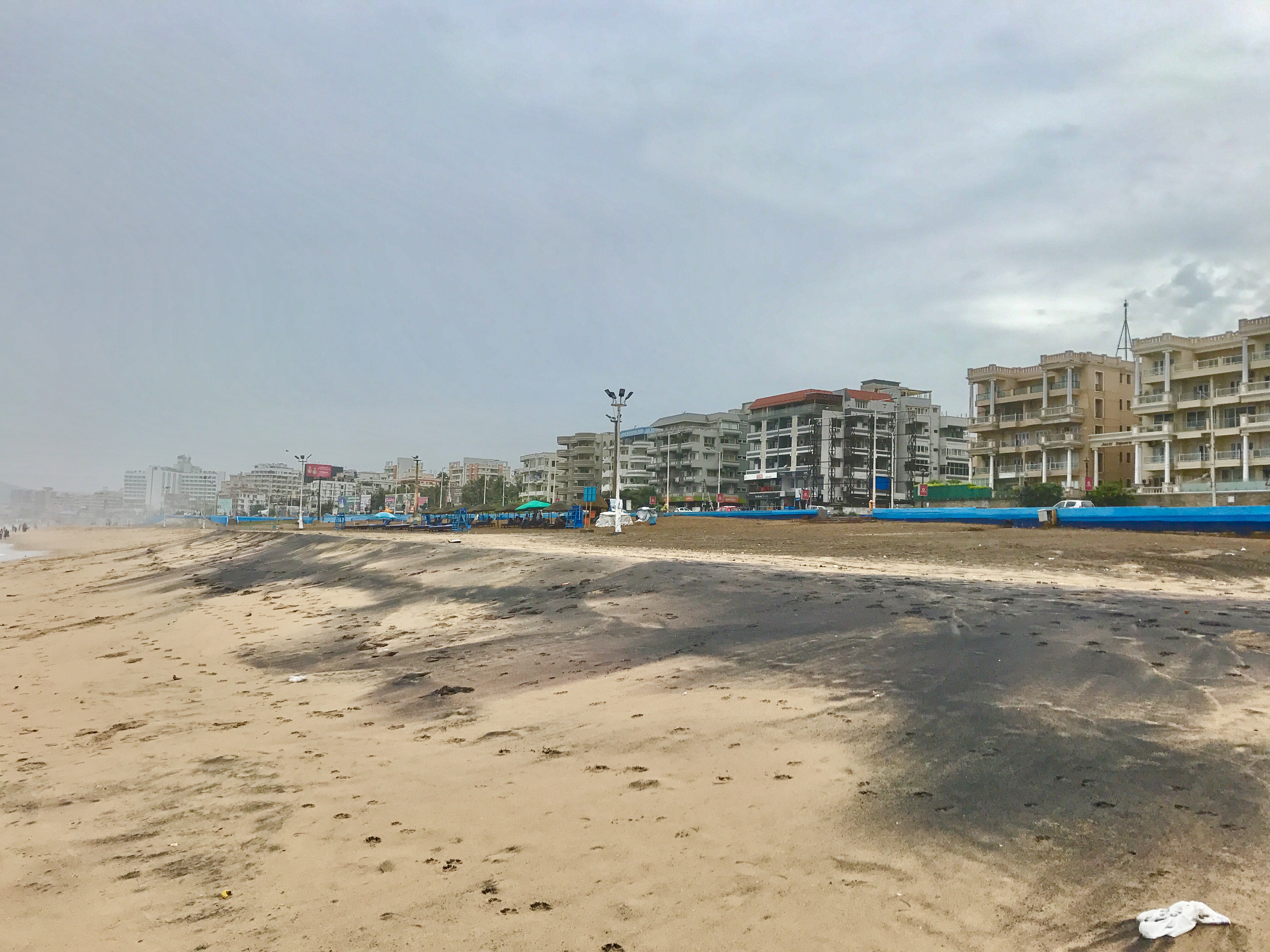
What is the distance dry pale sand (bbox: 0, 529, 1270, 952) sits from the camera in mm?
4508

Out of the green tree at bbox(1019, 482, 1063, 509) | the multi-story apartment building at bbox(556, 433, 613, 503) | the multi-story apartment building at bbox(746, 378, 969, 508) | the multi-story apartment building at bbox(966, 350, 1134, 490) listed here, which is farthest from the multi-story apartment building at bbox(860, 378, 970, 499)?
the multi-story apartment building at bbox(556, 433, 613, 503)

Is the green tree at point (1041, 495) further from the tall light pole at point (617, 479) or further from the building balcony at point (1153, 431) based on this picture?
the tall light pole at point (617, 479)

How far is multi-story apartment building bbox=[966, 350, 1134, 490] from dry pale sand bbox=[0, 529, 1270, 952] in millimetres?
72580

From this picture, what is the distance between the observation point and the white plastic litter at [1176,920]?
3977mm

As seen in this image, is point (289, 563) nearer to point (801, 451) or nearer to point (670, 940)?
point (670, 940)

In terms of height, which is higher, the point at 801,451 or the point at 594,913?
the point at 801,451

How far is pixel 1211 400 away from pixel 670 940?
76.4 meters

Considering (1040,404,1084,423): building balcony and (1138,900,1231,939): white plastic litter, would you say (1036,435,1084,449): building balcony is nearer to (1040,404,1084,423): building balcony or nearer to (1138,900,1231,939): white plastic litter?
(1040,404,1084,423): building balcony

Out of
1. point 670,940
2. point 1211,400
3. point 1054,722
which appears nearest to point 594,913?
point 670,940

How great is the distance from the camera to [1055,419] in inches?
3103

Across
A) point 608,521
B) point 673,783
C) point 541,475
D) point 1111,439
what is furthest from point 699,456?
point 673,783

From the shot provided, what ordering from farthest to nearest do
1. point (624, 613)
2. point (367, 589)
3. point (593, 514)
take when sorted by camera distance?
point (593, 514) → point (367, 589) → point (624, 613)

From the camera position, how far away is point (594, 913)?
14.9 ft

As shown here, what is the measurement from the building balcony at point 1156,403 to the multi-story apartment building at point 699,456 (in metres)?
64.0
